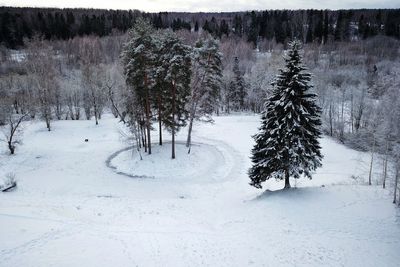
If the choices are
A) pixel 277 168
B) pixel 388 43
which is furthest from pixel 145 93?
pixel 388 43

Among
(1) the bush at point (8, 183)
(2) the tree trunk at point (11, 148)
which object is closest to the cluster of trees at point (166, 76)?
(1) the bush at point (8, 183)

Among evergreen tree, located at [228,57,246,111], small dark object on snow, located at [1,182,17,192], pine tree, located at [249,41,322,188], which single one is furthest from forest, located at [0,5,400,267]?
evergreen tree, located at [228,57,246,111]

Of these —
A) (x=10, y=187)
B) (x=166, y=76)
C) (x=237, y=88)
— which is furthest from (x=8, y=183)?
(x=237, y=88)

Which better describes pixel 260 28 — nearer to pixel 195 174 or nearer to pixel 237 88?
pixel 237 88

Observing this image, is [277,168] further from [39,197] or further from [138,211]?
[39,197]

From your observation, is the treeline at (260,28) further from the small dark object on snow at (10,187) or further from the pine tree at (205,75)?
the small dark object on snow at (10,187)

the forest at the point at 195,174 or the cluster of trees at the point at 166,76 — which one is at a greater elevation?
the cluster of trees at the point at 166,76

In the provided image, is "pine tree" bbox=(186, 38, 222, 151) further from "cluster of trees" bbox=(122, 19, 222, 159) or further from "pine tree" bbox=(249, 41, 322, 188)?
"pine tree" bbox=(249, 41, 322, 188)
